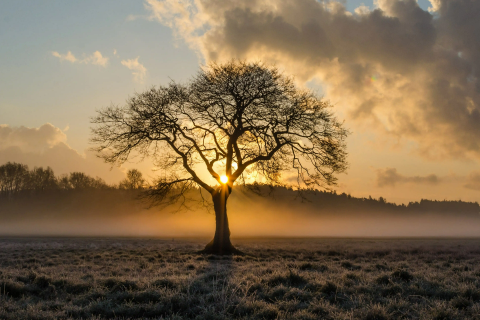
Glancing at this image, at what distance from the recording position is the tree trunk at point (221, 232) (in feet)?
79.0

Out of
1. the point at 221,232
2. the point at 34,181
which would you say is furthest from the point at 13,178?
the point at 221,232

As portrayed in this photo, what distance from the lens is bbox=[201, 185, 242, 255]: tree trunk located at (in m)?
24.1

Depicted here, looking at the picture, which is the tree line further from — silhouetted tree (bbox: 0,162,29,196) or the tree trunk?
the tree trunk

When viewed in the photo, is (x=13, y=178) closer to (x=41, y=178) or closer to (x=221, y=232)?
(x=41, y=178)

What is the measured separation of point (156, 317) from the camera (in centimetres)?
640

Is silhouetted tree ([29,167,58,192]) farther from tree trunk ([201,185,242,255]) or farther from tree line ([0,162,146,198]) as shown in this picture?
tree trunk ([201,185,242,255])

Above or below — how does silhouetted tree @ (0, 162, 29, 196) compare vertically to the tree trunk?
above

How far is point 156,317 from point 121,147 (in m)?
20.7

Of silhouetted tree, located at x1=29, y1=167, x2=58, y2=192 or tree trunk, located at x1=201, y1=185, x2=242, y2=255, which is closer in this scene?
tree trunk, located at x1=201, y1=185, x2=242, y2=255

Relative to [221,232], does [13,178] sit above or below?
above

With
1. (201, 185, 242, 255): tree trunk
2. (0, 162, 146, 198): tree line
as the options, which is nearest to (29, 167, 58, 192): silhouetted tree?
(0, 162, 146, 198): tree line

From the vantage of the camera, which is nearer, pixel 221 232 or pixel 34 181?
pixel 221 232

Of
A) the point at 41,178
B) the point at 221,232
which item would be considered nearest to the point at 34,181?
the point at 41,178

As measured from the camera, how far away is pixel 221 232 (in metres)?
24.7
